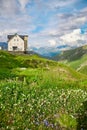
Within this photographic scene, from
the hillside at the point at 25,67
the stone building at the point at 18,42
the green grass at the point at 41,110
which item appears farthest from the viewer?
the stone building at the point at 18,42

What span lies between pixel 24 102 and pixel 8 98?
3.02 feet

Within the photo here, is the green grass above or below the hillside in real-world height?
above

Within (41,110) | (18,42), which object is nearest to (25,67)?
(41,110)

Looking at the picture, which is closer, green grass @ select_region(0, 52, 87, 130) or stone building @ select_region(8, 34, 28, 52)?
green grass @ select_region(0, 52, 87, 130)

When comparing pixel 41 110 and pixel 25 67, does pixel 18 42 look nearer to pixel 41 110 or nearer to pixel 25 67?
pixel 25 67

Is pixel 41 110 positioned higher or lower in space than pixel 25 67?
higher

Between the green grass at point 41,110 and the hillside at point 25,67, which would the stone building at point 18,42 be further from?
the green grass at point 41,110

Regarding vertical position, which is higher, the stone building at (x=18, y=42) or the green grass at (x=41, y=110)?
the green grass at (x=41, y=110)

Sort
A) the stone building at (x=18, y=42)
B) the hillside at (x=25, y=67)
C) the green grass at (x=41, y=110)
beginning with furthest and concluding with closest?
1. the stone building at (x=18, y=42)
2. the hillside at (x=25, y=67)
3. the green grass at (x=41, y=110)

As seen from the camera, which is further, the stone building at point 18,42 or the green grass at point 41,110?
the stone building at point 18,42

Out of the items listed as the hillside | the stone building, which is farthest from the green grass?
the stone building

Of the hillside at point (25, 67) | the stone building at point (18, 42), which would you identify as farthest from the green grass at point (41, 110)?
the stone building at point (18, 42)

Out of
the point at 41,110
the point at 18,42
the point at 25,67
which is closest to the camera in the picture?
the point at 41,110

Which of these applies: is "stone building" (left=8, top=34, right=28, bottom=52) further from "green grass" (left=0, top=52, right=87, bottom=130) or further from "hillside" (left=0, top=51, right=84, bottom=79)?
"green grass" (left=0, top=52, right=87, bottom=130)
